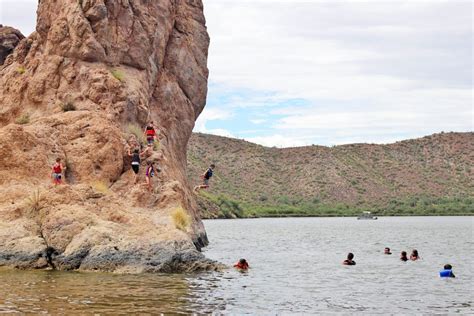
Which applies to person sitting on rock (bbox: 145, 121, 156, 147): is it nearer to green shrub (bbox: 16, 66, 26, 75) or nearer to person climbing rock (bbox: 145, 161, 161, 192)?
person climbing rock (bbox: 145, 161, 161, 192)

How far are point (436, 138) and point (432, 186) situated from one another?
19396 mm

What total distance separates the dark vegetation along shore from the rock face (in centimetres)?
6441

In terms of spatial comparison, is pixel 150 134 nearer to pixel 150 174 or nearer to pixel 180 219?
pixel 150 174

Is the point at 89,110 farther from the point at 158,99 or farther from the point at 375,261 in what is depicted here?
the point at 375,261

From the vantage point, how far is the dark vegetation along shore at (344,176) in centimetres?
11250

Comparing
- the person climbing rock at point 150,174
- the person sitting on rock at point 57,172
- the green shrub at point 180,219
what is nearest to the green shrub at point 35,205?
the person sitting on rock at point 57,172

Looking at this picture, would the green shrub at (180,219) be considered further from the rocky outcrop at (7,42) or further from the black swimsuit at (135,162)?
the rocky outcrop at (7,42)

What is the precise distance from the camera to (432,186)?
12156 centimetres

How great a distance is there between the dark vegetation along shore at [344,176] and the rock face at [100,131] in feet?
211

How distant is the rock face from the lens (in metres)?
25.7

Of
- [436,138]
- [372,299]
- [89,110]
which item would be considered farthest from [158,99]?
[436,138]

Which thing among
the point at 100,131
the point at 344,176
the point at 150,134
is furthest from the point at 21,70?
the point at 344,176

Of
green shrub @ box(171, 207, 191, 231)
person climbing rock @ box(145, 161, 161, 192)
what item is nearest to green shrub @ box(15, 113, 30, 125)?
person climbing rock @ box(145, 161, 161, 192)

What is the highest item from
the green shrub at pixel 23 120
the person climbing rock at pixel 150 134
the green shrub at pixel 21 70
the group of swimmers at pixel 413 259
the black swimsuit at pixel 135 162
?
the green shrub at pixel 21 70
